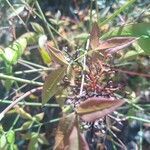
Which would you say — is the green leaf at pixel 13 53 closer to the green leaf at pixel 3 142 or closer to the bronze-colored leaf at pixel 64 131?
the green leaf at pixel 3 142

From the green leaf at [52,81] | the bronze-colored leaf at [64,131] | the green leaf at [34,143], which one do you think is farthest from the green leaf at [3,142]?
the bronze-colored leaf at [64,131]

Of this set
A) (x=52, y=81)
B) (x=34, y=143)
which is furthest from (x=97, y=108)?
(x=34, y=143)

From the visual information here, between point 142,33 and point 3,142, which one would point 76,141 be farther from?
point 3,142

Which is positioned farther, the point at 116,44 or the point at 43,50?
the point at 43,50

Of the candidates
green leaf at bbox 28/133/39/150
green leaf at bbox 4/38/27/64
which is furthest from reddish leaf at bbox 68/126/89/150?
green leaf at bbox 28/133/39/150

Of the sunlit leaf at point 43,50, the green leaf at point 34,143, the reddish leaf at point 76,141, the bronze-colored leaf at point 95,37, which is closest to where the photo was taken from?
the reddish leaf at point 76,141

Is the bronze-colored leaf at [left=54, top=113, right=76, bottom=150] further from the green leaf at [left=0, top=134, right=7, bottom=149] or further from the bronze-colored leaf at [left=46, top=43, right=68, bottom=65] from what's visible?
the green leaf at [left=0, top=134, right=7, bottom=149]
